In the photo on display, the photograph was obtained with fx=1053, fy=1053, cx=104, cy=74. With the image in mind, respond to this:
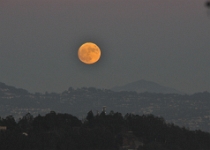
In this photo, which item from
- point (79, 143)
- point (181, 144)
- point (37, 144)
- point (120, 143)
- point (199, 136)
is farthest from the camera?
point (199, 136)

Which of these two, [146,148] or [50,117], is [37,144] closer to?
[146,148]

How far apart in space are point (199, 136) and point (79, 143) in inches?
1736

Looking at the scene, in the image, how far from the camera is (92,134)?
159m

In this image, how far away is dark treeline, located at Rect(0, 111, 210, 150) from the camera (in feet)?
477

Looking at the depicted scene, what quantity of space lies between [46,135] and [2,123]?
23.7 m

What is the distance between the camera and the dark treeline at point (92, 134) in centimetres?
14525

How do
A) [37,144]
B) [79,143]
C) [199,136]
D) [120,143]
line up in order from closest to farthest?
[37,144] → [79,143] → [120,143] → [199,136]

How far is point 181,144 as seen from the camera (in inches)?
7062

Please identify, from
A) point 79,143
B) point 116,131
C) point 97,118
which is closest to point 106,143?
point 79,143

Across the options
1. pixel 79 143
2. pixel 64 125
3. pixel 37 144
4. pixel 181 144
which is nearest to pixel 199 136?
pixel 181 144

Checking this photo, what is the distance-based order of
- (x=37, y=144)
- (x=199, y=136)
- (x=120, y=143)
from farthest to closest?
(x=199, y=136) → (x=120, y=143) → (x=37, y=144)

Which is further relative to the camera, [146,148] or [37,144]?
[146,148]

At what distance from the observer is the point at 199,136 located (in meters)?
193

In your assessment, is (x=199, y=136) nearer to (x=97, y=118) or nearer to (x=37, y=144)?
(x=97, y=118)
